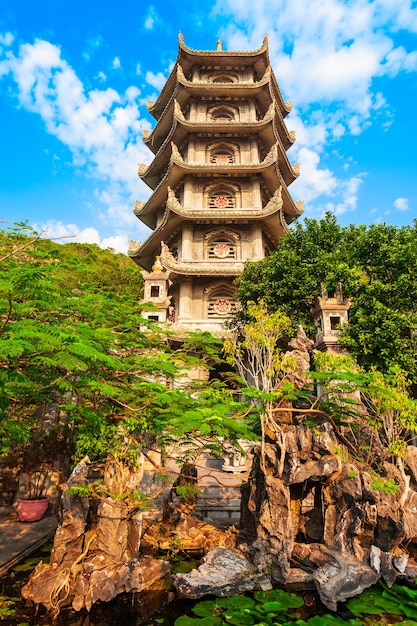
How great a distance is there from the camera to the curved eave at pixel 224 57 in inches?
784

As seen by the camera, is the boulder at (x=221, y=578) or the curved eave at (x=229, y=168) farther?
the curved eave at (x=229, y=168)

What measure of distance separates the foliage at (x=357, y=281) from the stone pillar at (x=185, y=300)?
3.70 meters

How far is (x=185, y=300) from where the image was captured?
17.2 meters

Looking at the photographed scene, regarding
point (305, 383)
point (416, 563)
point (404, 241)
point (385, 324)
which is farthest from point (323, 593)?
point (404, 241)

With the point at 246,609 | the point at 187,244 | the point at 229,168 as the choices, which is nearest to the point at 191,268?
the point at 187,244

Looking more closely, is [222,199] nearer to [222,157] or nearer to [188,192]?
[188,192]

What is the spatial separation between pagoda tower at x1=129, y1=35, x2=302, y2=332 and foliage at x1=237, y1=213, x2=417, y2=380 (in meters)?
3.28

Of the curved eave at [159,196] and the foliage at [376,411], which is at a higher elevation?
the curved eave at [159,196]

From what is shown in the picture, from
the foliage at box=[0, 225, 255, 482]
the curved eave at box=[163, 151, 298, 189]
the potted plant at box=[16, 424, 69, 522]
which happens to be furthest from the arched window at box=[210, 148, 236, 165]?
the potted plant at box=[16, 424, 69, 522]

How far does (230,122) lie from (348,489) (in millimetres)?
17543

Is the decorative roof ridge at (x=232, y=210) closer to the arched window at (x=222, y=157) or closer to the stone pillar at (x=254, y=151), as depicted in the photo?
the stone pillar at (x=254, y=151)

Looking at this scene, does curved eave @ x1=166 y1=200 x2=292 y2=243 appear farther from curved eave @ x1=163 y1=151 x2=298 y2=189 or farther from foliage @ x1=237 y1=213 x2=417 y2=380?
foliage @ x1=237 y1=213 x2=417 y2=380

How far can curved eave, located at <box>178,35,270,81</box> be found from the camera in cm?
1991

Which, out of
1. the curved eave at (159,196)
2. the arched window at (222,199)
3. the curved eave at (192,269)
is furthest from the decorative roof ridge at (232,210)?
the curved eave at (192,269)
